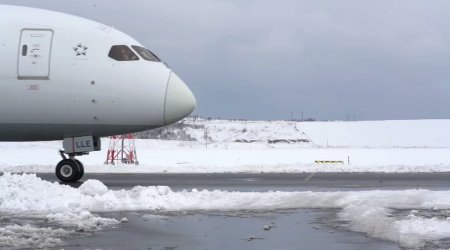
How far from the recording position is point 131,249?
6.72 meters

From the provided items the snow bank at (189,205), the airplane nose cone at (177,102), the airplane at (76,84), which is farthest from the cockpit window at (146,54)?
the snow bank at (189,205)

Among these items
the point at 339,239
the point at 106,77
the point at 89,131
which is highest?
the point at 106,77

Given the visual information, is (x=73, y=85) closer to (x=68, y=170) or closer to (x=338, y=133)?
(x=68, y=170)

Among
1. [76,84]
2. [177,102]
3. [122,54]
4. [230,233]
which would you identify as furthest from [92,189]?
[122,54]

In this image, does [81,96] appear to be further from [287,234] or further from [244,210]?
[287,234]

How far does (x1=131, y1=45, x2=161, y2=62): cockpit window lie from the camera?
15578 millimetres

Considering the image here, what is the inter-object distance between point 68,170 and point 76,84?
2.15m

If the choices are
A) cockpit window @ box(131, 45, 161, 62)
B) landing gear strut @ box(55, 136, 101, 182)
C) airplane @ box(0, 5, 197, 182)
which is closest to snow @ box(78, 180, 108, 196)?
airplane @ box(0, 5, 197, 182)

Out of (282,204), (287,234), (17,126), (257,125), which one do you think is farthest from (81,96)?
(257,125)

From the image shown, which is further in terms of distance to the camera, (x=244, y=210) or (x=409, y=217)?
(x=244, y=210)

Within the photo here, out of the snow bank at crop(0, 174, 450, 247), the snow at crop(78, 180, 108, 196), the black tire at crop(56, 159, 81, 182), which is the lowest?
the snow bank at crop(0, 174, 450, 247)

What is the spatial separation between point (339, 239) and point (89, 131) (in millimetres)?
9560

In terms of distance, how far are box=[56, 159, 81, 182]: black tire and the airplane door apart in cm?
218

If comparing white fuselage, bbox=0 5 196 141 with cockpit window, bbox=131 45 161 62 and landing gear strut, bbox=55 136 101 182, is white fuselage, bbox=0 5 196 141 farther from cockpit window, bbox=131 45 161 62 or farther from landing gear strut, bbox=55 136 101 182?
landing gear strut, bbox=55 136 101 182
